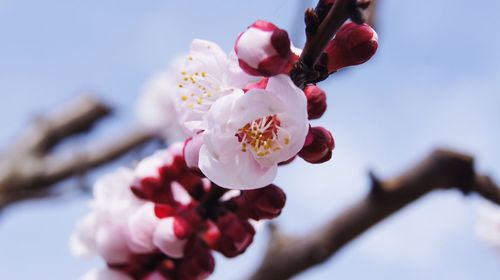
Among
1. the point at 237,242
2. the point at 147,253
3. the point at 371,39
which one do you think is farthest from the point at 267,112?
the point at 147,253

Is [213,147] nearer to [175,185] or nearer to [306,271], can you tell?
[175,185]

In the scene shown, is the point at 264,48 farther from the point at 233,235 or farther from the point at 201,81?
the point at 233,235

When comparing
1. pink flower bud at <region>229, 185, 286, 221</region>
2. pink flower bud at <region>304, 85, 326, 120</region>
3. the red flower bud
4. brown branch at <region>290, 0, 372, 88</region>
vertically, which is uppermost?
brown branch at <region>290, 0, 372, 88</region>

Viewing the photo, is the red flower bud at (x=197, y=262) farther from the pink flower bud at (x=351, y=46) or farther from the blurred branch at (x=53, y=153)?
the blurred branch at (x=53, y=153)

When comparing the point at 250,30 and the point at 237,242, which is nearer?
the point at 250,30

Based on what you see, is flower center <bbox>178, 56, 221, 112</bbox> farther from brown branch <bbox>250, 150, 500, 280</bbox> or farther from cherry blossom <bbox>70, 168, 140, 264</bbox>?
brown branch <bbox>250, 150, 500, 280</bbox>

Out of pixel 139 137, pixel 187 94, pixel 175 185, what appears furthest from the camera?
pixel 139 137

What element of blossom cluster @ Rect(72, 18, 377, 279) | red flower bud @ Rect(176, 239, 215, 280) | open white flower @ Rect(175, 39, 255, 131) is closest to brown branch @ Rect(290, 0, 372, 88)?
blossom cluster @ Rect(72, 18, 377, 279)
